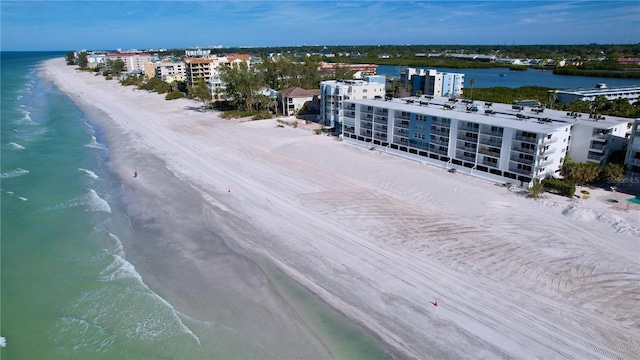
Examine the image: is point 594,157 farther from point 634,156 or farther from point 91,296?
point 91,296

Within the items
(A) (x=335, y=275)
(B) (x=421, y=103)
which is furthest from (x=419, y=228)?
(B) (x=421, y=103)

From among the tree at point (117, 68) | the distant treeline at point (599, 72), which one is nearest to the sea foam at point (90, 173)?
the tree at point (117, 68)

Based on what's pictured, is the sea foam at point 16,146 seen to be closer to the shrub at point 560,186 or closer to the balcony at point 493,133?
the balcony at point 493,133

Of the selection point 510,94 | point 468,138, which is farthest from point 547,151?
point 510,94

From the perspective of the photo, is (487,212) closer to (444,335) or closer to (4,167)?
(444,335)

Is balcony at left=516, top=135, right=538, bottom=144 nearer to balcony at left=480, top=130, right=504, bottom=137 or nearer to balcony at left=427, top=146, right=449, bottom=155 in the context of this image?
balcony at left=480, top=130, right=504, bottom=137
